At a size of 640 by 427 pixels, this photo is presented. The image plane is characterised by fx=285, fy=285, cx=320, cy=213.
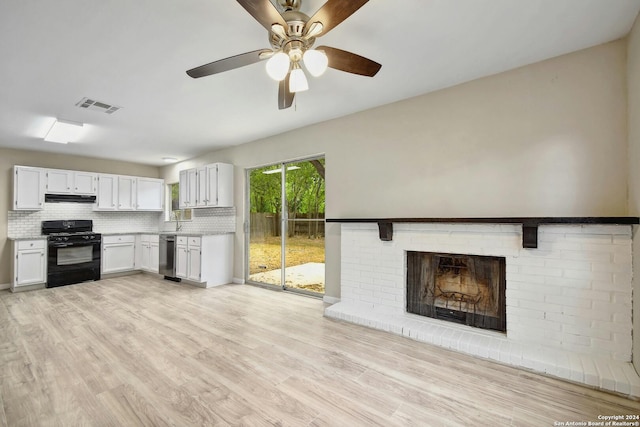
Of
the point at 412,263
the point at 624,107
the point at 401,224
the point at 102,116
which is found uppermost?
the point at 102,116

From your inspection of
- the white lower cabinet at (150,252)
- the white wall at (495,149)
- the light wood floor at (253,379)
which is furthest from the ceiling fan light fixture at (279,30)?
the white lower cabinet at (150,252)

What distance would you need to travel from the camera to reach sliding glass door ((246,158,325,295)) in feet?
14.7

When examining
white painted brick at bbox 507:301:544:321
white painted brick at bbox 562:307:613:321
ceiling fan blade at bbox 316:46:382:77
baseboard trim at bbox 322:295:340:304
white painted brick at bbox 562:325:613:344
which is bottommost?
baseboard trim at bbox 322:295:340:304

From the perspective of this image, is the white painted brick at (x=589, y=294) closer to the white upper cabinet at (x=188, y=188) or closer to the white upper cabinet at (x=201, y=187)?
the white upper cabinet at (x=201, y=187)

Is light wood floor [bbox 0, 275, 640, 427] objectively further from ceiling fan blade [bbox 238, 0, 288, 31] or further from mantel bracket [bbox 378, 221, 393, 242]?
ceiling fan blade [bbox 238, 0, 288, 31]

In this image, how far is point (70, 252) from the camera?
545 centimetres

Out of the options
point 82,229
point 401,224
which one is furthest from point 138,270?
point 401,224

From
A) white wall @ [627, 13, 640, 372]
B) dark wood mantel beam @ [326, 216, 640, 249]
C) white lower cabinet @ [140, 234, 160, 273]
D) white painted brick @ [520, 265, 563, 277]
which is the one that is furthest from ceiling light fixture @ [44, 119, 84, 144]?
white wall @ [627, 13, 640, 372]

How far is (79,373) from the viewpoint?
2260 mm

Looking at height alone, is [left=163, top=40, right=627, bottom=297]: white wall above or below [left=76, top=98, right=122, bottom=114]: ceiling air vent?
below

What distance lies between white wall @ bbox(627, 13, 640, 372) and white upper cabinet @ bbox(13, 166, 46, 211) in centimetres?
833

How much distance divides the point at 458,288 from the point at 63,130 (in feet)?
18.6

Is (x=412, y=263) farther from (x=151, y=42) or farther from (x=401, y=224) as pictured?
(x=151, y=42)

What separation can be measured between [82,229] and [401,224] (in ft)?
21.9
